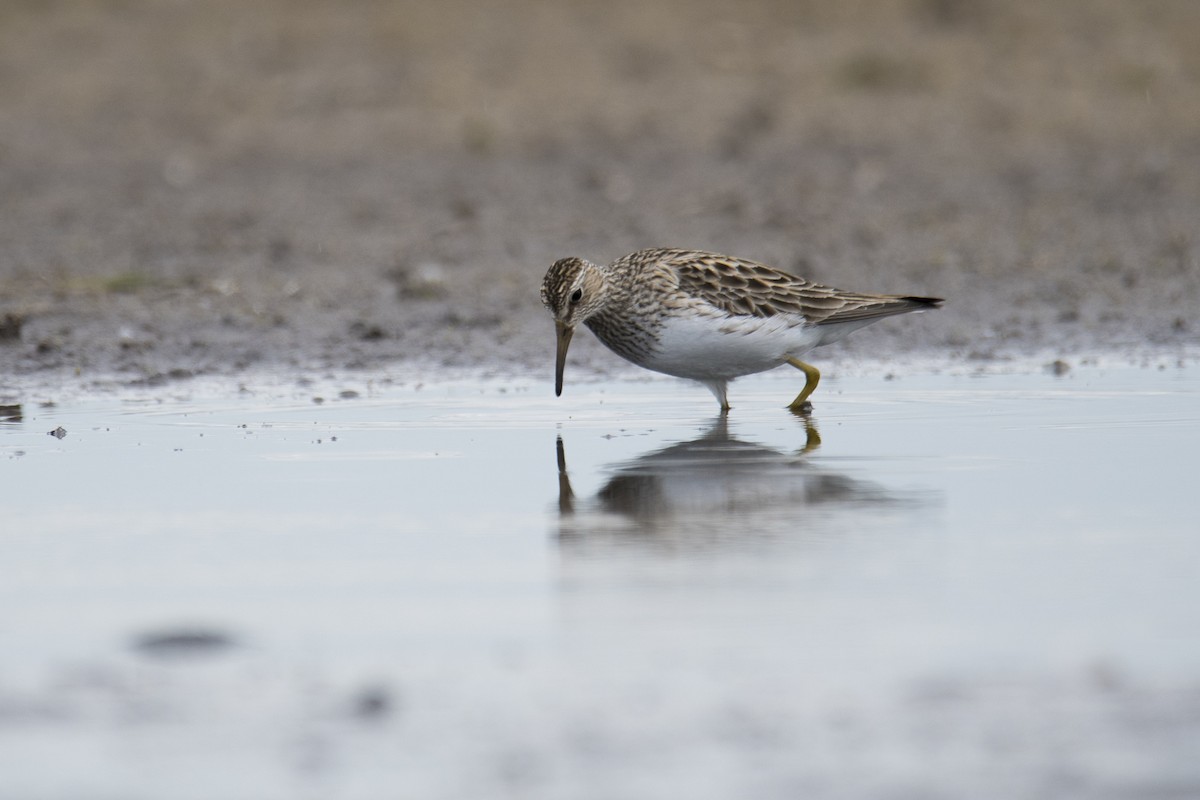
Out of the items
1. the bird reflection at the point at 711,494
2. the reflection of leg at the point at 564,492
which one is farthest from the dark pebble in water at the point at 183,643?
the reflection of leg at the point at 564,492

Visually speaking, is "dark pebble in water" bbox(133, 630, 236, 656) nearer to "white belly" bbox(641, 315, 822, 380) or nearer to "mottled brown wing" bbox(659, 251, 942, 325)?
"white belly" bbox(641, 315, 822, 380)

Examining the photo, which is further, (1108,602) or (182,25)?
(182,25)

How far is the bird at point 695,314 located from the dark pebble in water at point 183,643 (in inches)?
151

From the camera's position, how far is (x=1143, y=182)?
52.6 ft

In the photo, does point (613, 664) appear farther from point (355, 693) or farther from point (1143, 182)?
point (1143, 182)

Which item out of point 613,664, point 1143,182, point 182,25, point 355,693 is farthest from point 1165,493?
point 182,25

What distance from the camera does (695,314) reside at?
8398mm

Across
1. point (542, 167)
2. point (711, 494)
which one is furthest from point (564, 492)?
point (542, 167)

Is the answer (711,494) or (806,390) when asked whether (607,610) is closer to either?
(711,494)

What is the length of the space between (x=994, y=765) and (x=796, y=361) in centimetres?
526

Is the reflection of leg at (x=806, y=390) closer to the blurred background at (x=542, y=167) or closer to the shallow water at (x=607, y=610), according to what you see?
the shallow water at (x=607, y=610)

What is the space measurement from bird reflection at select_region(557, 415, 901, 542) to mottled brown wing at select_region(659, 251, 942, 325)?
1365mm

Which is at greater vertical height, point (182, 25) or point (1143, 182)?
point (182, 25)

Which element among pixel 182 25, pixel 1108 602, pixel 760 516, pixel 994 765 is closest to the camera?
pixel 994 765
